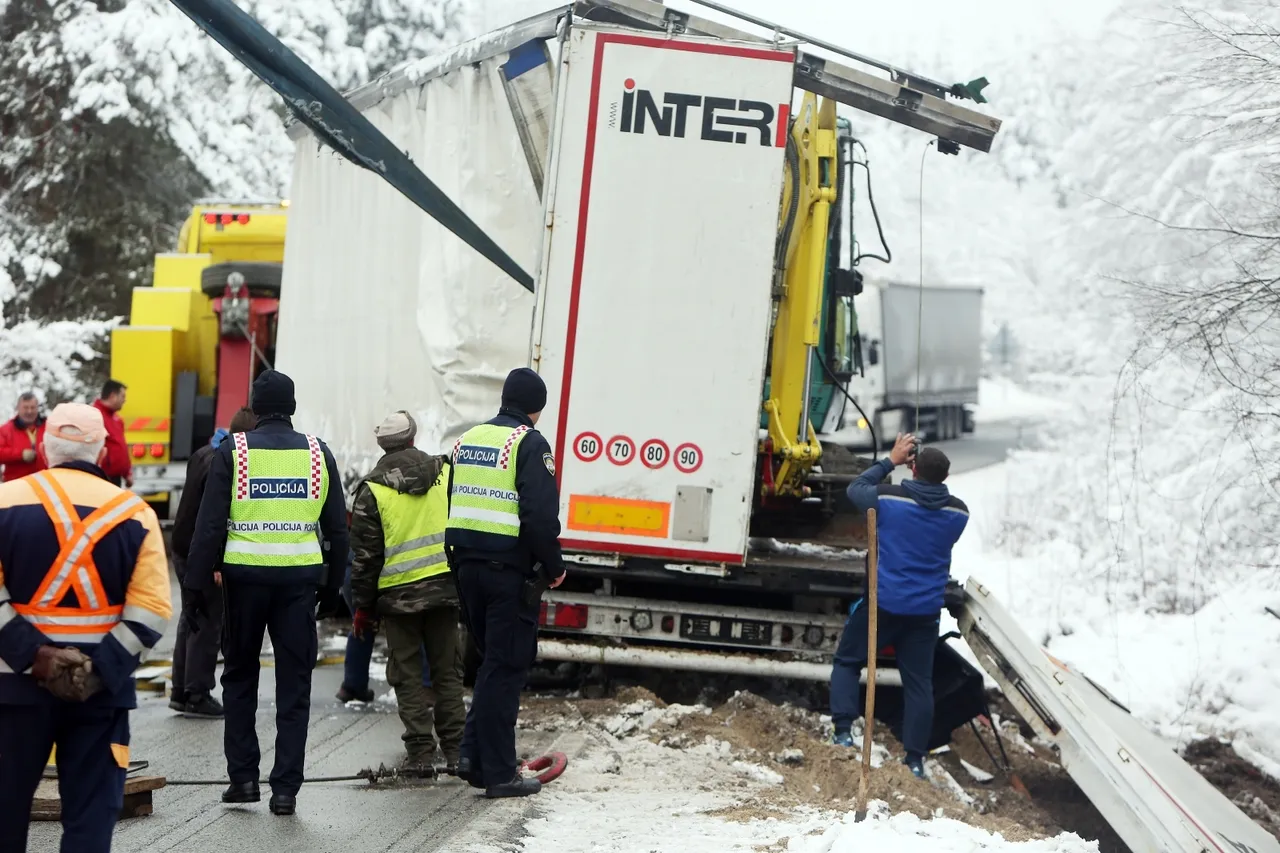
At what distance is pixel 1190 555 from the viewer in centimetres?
1392

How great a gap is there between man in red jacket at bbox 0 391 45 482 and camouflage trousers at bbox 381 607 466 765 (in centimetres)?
516

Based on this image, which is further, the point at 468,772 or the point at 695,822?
the point at 468,772

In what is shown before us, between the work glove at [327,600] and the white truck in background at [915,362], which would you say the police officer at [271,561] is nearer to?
the work glove at [327,600]

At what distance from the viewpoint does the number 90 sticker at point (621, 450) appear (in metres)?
7.73

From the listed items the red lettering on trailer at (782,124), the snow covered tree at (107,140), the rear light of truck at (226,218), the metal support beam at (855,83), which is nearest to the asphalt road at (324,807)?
the red lettering on trailer at (782,124)

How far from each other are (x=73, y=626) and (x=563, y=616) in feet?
13.3

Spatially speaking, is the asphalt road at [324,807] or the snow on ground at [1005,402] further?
the snow on ground at [1005,402]

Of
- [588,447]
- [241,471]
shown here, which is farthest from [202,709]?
[241,471]

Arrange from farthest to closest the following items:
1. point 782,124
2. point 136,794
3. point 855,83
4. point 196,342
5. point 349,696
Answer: point 196,342
point 349,696
point 855,83
point 782,124
point 136,794

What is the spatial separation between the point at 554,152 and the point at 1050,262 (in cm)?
2944

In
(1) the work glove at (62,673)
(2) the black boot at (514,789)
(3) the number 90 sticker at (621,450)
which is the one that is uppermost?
(3) the number 90 sticker at (621,450)

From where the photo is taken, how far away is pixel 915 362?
29.8 meters

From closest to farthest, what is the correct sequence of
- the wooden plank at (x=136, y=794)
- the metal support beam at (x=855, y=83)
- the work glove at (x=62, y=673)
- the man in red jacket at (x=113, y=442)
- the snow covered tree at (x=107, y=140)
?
1. the work glove at (x=62, y=673)
2. the wooden plank at (x=136, y=794)
3. the metal support beam at (x=855, y=83)
4. the man in red jacket at (x=113, y=442)
5. the snow covered tree at (x=107, y=140)

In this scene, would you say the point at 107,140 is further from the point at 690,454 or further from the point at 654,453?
the point at 690,454
